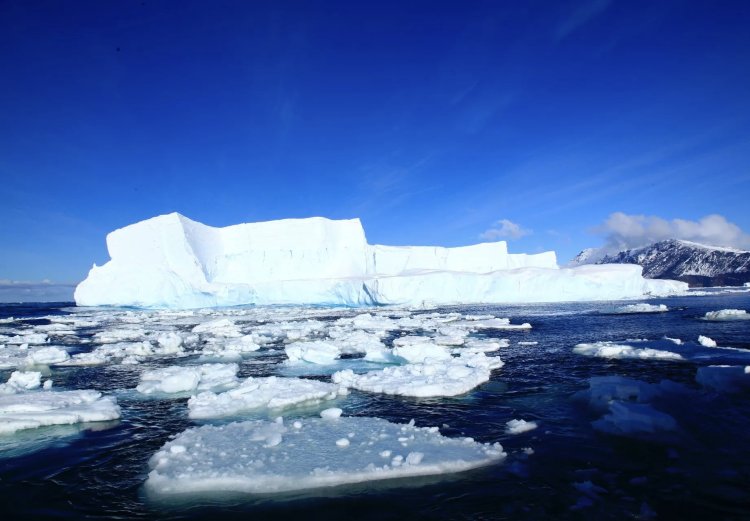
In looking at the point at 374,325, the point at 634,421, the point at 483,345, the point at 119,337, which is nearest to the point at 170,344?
the point at 119,337

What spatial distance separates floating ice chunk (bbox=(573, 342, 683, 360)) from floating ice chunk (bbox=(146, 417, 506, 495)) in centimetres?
919

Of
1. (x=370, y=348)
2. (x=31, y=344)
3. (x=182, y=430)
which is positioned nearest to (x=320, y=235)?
(x=31, y=344)

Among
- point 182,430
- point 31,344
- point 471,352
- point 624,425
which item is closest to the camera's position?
point 624,425

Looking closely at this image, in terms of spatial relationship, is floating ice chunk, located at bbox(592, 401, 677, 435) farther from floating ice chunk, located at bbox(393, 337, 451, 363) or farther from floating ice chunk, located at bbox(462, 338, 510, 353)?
floating ice chunk, located at bbox(462, 338, 510, 353)

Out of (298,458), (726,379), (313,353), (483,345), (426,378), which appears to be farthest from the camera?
(483,345)

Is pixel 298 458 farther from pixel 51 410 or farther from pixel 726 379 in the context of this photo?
pixel 726 379

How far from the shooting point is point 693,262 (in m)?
149

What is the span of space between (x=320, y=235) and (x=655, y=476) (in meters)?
48.5

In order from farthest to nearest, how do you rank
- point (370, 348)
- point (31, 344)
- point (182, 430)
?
point (31, 344) → point (370, 348) → point (182, 430)

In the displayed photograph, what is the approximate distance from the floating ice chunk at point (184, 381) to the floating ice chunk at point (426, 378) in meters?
3.02

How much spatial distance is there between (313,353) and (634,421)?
9.95 meters

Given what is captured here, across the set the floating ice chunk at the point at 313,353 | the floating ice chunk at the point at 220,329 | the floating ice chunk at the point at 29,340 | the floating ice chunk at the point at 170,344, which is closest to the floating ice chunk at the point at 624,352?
the floating ice chunk at the point at 313,353

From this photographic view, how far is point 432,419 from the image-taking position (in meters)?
8.35

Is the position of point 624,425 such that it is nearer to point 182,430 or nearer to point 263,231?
point 182,430
